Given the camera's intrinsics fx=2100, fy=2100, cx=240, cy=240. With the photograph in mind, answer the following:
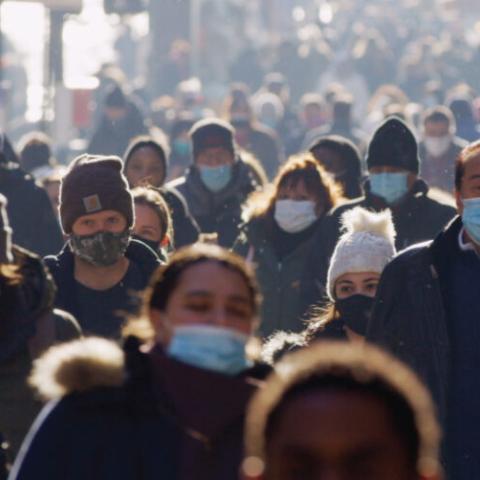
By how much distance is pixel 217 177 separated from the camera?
44.0 feet

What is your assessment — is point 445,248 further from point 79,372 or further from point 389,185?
point 389,185

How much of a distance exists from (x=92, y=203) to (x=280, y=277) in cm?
255

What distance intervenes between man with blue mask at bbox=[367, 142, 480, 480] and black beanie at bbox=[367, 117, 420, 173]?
363 cm

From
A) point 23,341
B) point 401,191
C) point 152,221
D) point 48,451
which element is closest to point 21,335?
point 23,341

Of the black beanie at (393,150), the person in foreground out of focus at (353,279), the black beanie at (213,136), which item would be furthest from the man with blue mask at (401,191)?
the black beanie at (213,136)

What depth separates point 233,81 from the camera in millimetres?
32438

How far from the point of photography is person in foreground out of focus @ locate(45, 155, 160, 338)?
7637 millimetres

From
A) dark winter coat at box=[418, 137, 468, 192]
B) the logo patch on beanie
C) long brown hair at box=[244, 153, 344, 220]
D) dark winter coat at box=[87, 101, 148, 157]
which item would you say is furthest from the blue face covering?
dark winter coat at box=[87, 101, 148, 157]

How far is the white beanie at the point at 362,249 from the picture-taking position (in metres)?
8.27

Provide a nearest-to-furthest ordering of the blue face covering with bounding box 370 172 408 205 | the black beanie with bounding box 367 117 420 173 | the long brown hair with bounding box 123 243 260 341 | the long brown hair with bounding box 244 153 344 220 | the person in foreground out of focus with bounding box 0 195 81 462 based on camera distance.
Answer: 1. the long brown hair with bounding box 123 243 260 341
2. the person in foreground out of focus with bounding box 0 195 81 462
3. the long brown hair with bounding box 244 153 344 220
4. the blue face covering with bounding box 370 172 408 205
5. the black beanie with bounding box 367 117 420 173

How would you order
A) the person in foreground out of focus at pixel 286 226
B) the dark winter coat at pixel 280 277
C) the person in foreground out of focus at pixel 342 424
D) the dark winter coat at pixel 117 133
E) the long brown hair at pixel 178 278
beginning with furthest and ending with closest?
the dark winter coat at pixel 117 133 < the person in foreground out of focus at pixel 286 226 < the dark winter coat at pixel 280 277 < the long brown hair at pixel 178 278 < the person in foreground out of focus at pixel 342 424

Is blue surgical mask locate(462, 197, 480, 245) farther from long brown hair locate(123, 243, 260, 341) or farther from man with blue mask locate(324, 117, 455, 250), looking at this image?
man with blue mask locate(324, 117, 455, 250)

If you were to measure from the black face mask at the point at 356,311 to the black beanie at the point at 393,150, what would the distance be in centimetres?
303

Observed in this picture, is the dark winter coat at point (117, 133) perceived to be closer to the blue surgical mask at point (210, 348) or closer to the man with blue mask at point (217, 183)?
the man with blue mask at point (217, 183)
